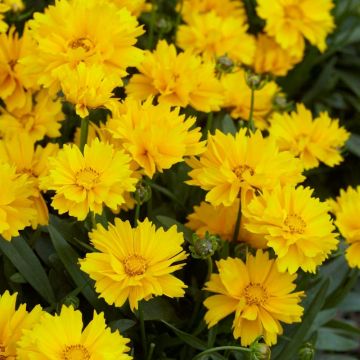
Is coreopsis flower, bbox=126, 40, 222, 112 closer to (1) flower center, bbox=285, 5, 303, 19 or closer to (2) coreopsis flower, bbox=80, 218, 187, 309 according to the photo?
(2) coreopsis flower, bbox=80, 218, 187, 309

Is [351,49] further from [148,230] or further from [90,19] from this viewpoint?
[148,230]

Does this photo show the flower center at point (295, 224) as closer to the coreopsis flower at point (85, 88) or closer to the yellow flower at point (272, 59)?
the coreopsis flower at point (85, 88)

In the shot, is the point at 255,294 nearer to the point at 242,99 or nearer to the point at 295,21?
the point at 242,99

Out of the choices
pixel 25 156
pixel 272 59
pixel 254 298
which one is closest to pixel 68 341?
pixel 254 298

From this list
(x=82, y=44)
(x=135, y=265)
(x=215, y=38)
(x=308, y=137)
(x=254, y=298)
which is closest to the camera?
(x=135, y=265)

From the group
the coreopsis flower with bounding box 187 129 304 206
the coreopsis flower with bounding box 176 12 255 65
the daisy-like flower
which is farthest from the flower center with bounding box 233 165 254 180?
the coreopsis flower with bounding box 176 12 255 65

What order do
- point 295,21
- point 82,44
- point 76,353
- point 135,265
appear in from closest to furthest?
point 76,353 < point 135,265 < point 82,44 < point 295,21

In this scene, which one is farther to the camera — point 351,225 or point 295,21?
point 295,21
